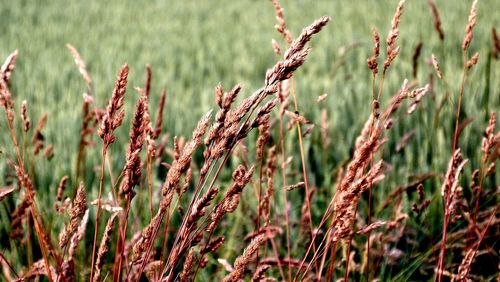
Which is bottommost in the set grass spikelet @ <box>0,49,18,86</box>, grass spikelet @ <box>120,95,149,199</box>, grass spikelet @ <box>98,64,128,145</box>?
grass spikelet @ <box>120,95,149,199</box>

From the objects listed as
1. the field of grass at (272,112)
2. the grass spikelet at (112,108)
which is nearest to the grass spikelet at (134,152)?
the grass spikelet at (112,108)

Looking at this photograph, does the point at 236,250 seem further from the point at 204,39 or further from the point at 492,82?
the point at 204,39

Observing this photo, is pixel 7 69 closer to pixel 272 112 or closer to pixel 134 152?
pixel 134 152

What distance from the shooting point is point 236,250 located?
1646 millimetres

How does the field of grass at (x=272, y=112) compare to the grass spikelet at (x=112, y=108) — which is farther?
the field of grass at (x=272, y=112)

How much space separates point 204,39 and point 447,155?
12.4ft

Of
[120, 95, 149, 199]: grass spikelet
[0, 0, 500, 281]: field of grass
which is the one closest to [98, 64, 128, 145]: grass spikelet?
[120, 95, 149, 199]: grass spikelet

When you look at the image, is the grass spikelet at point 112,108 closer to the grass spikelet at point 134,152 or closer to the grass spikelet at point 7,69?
the grass spikelet at point 134,152

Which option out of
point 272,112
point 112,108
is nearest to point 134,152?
point 112,108

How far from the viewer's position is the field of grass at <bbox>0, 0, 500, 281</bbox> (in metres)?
1.59

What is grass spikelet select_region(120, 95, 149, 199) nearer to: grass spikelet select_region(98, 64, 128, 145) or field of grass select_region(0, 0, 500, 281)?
grass spikelet select_region(98, 64, 128, 145)

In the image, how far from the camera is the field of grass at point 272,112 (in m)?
1.59

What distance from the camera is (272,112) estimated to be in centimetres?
297

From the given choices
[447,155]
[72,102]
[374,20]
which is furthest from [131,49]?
[447,155]
